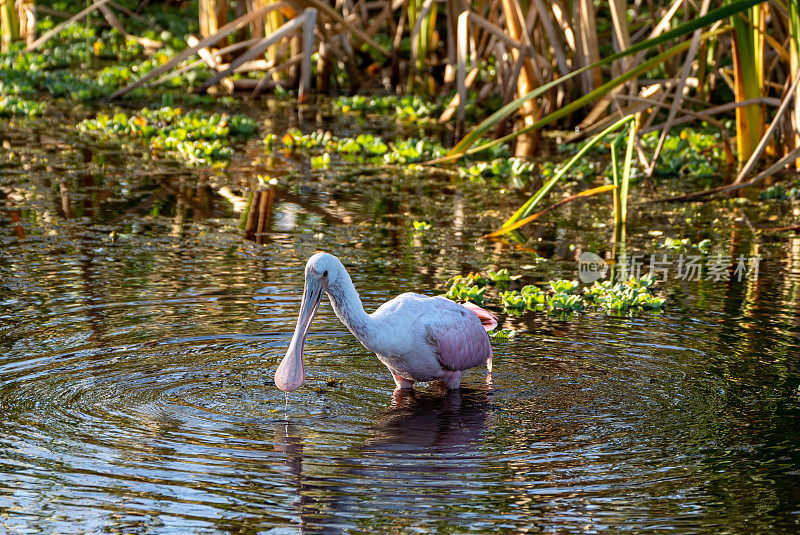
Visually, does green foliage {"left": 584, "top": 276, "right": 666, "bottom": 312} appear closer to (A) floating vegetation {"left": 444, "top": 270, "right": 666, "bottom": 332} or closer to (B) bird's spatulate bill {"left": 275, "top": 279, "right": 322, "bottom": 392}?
(A) floating vegetation {"left": 444, "top": 270, "right": 666, "bottom": 332}

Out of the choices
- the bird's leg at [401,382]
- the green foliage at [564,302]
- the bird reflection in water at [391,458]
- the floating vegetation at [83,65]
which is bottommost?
the bird reflection in water at [391,458]

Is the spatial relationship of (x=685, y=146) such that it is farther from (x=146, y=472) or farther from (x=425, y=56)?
(x=146, y=472)

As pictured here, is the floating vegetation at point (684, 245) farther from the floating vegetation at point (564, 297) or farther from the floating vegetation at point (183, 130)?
the floating vegetation at point (183, 130)

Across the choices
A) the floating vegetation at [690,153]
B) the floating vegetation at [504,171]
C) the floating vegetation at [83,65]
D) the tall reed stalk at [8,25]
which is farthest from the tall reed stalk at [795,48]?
the tall reed stalk at [8,25]

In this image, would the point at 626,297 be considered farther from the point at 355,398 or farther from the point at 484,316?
the point at 355,398

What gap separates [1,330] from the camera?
21.8 feet

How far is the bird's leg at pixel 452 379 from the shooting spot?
241 inches

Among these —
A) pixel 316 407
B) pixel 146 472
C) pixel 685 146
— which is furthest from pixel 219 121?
pixel 146 472

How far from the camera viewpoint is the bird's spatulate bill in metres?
5.58

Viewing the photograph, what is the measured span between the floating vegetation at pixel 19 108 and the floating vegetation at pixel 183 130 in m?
0.84

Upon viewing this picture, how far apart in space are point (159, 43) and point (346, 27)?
487cm

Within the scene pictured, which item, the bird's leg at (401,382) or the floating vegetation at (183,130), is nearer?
the bird's leg at (401,382)

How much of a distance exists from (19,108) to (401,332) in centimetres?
1073

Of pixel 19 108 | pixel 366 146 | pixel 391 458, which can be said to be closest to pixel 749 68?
pixel 366 146
